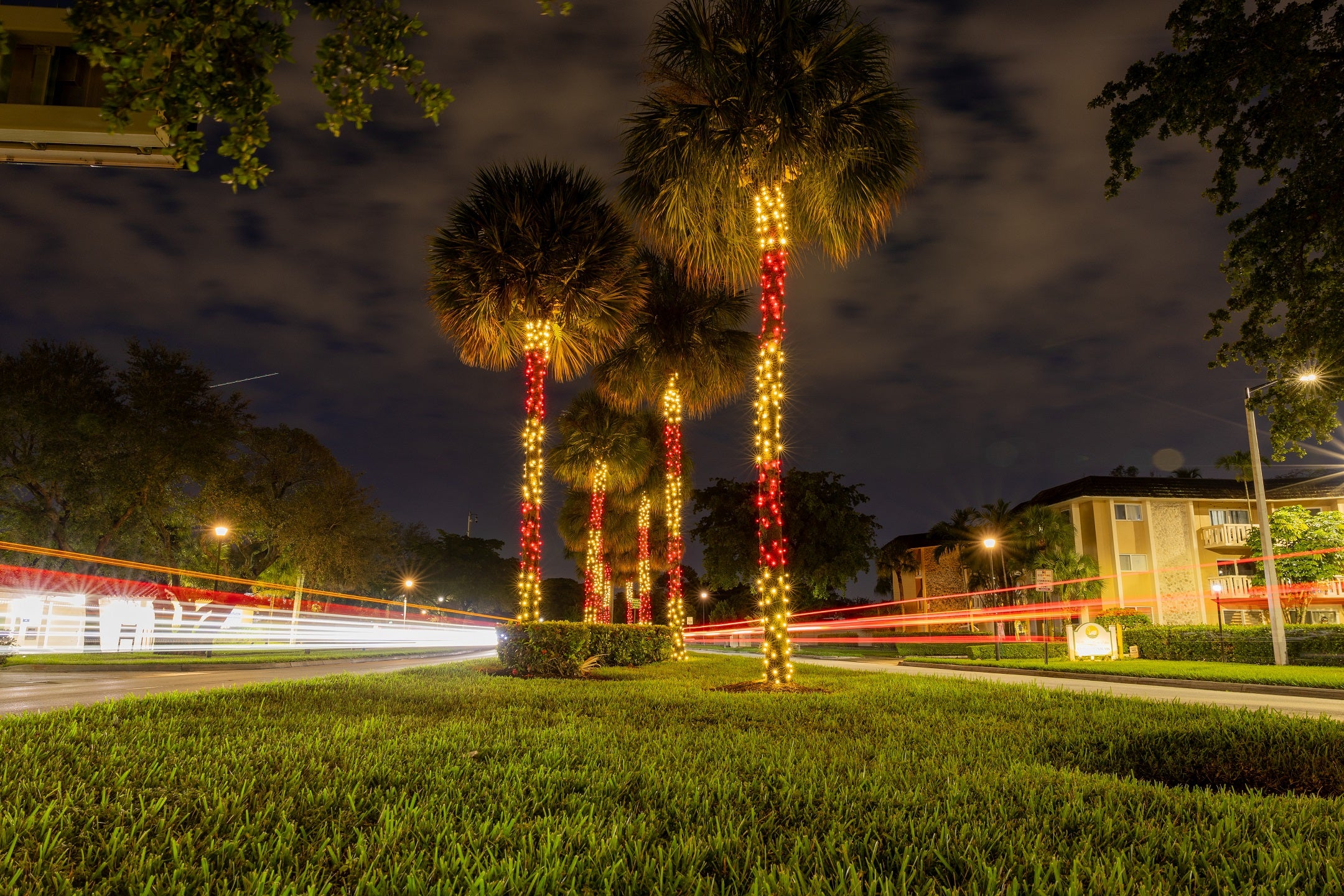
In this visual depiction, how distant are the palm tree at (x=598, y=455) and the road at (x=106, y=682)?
404 inches

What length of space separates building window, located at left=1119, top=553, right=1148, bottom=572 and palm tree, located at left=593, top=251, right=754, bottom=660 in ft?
119

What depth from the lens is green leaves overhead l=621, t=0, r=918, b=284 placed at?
12.7m

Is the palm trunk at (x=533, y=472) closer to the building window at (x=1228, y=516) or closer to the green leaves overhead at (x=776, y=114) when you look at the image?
the green leaves overhead at (x=776, y=114)

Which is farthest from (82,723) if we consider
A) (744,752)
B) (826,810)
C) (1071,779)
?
(1071,779)

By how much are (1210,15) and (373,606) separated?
76.7 m

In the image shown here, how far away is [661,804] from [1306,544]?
153 ft

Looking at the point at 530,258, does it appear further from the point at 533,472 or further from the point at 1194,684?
the point at 1194,684

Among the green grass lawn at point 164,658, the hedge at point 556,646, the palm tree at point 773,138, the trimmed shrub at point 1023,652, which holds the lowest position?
the trimmed shrub at point 1023,652

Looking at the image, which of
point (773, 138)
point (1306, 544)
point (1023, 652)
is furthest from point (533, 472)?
point (1306, 544)

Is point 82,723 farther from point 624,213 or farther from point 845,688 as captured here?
point 624,213

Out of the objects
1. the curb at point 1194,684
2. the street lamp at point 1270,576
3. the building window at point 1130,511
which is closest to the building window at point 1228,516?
the building window at point 1130,511

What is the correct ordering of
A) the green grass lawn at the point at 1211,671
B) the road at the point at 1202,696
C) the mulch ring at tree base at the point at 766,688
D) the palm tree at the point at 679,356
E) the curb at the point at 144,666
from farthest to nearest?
the palm tree at the point at 679,356 < the curb at the point at 144,666 < the green grass lawn at the point at 1211,671 < the road at the point at 1202,696 < the mulch ring at tree base at the point at 766,688

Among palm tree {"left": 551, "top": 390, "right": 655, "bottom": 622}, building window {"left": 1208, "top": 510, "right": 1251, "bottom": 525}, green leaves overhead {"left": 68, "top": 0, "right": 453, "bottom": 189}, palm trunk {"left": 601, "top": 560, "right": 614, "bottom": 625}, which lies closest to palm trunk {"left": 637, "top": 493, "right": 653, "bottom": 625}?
palm tree {"left": 551, "top": 390, "right": 655, "bottom": 622}

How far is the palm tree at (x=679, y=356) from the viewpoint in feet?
73.7
